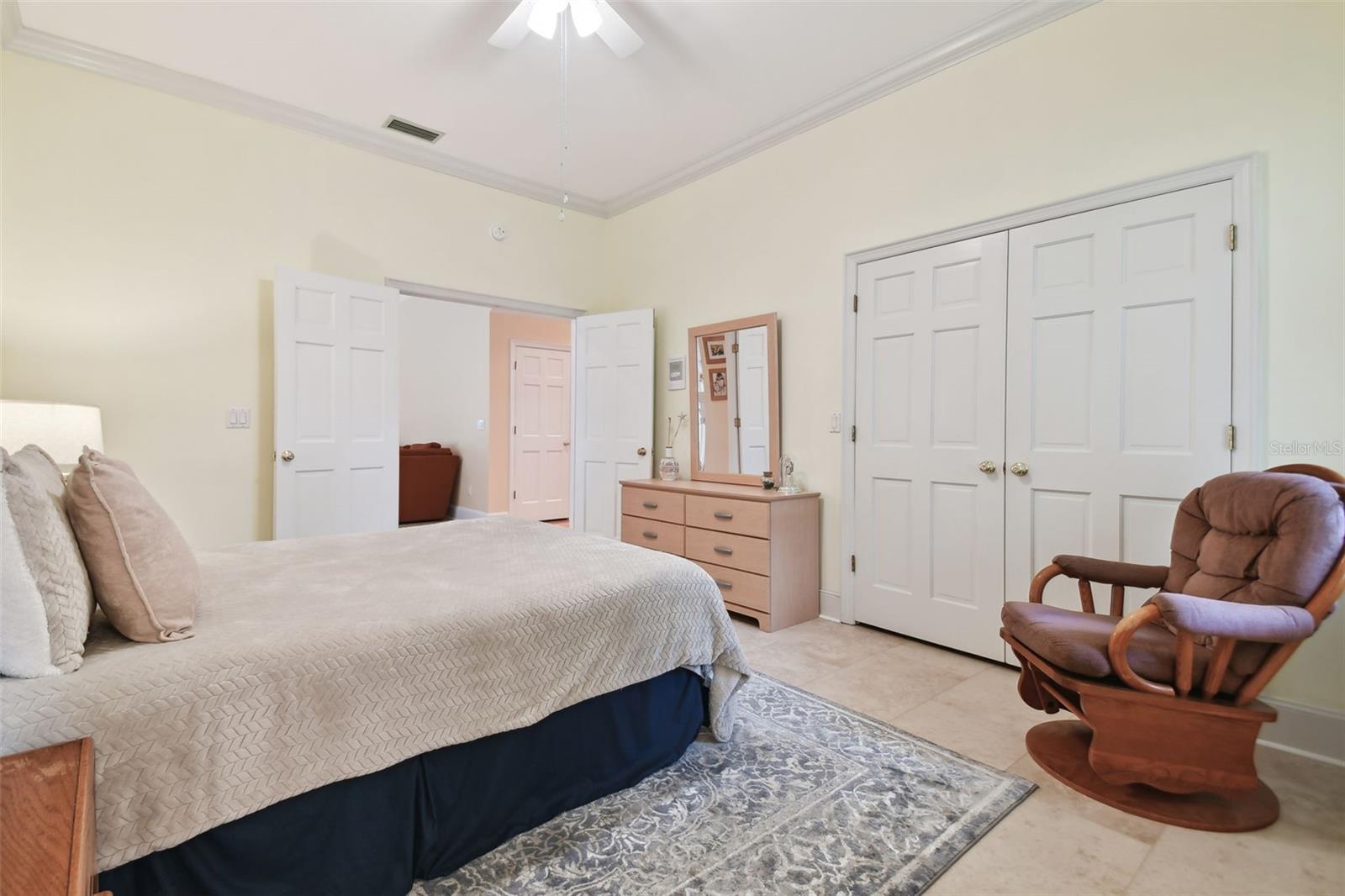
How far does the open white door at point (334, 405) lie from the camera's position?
3529 mm

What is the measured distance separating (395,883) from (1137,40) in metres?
3.80

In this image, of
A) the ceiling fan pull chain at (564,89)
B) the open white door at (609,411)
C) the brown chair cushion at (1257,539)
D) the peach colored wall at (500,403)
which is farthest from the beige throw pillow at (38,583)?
the peach colored wall at (500,403)

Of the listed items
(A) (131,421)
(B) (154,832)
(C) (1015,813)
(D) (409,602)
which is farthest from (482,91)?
(C) (1015,813)

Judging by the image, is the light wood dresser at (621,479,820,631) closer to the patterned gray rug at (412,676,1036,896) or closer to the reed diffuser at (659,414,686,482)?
the reed diffuser at (659,414,686,482)

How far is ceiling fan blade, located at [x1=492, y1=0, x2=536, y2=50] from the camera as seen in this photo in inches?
97.2

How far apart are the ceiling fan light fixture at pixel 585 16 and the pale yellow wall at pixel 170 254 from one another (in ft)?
6.90

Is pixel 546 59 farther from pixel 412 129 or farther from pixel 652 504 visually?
pixel 652 504

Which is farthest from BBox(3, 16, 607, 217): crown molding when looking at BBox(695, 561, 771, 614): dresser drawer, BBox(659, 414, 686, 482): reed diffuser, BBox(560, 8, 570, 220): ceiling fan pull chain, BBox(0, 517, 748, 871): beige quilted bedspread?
BBox(695, 561, 771, 614): dresser drawer

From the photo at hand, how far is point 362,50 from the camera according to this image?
3053 millimetres

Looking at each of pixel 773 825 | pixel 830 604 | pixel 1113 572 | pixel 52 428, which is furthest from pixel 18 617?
pixel 830 604

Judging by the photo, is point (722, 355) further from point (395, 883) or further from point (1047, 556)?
point (395, 883)

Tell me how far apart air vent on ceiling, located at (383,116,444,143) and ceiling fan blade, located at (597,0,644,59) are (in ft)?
5.40

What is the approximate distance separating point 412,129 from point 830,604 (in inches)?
151

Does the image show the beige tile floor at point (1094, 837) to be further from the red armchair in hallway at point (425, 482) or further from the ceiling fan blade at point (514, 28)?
the red armchair in hallway at point (425, 482)
